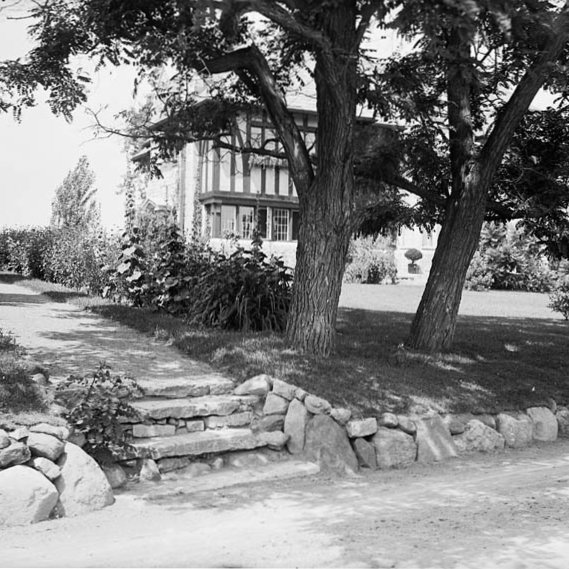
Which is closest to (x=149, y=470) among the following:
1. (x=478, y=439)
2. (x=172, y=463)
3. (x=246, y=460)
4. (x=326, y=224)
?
(x=172, y=463)

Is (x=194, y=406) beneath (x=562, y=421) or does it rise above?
above

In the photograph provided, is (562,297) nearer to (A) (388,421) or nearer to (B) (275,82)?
(B) (275,82)

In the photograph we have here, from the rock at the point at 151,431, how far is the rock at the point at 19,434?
3.66 ft

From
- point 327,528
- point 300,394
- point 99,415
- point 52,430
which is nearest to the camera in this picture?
point 327,528

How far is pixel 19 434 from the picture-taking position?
602 centimetres

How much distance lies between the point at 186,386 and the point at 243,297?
358 centimetres

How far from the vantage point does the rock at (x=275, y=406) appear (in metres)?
7.65

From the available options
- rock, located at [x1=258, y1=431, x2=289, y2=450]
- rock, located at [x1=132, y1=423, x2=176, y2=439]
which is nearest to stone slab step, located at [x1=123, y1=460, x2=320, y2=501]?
rock, located at [x1=258, y1=431, x2=289, y2=450]

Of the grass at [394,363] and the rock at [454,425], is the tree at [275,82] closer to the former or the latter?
the grass at [394,363]

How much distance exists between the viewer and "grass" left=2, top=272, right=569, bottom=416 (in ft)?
27.4

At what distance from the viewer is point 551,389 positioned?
9.66 metres

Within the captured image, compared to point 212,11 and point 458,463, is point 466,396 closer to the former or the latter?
point 458,463

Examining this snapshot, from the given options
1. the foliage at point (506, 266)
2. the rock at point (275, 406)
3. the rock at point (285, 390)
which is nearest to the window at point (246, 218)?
the foliage at point (506, 266)

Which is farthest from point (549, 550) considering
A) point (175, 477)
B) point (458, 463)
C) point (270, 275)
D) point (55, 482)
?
point (270, 275)
